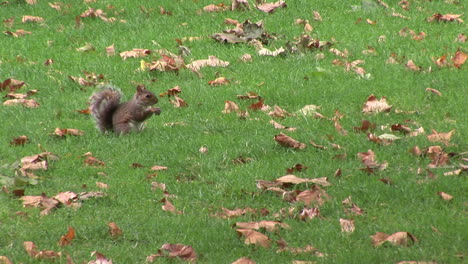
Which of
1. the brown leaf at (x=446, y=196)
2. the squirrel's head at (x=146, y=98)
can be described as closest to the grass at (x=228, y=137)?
the brown leaf at (x=446, y=196)

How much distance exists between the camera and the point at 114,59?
30.9ft

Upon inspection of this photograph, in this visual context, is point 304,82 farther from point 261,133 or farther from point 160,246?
point 160,246

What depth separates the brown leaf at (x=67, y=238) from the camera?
16.7ft

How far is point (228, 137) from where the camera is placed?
274 inches

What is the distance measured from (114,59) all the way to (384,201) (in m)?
4.62

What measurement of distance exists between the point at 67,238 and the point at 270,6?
242 inches

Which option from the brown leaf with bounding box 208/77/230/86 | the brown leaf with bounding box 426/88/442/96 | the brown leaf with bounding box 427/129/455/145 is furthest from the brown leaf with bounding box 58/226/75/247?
the brown leaf with bounding box 426/88/442/96

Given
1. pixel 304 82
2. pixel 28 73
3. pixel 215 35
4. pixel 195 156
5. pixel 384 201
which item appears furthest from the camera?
pixel 215 35

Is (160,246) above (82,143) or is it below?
above

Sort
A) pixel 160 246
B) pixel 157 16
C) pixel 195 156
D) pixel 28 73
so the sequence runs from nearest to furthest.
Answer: pixel 160 246
pixel 195 156
pixel 28 73
pixel 157 16

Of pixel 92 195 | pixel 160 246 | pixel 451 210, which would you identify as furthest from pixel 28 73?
pixel 451 210

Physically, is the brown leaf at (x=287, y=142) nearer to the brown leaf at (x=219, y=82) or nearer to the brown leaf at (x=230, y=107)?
the brown leaf at (x=230, y=107)

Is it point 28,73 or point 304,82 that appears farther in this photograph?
point 28,73

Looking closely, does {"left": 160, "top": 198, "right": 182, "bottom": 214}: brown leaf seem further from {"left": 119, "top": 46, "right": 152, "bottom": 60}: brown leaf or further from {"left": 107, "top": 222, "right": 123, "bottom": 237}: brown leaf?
{"left": 119, "top": 46, "right": 152, "bottom": 60}: brown leaf
